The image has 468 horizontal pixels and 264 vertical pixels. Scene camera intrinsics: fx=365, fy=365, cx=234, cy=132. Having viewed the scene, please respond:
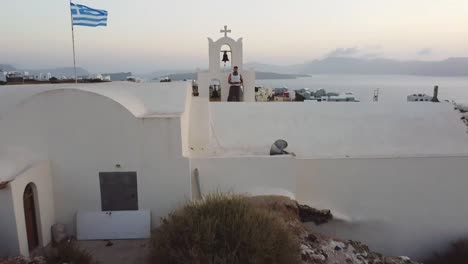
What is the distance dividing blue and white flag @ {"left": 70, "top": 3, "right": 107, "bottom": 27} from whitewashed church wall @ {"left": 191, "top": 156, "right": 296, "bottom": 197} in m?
5.65

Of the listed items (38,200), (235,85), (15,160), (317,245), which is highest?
(235,85)

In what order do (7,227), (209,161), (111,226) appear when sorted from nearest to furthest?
1. (7,227)
2. (111,226)
3. (209,161)

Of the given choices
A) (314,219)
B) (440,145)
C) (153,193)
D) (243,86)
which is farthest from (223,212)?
(243,86)

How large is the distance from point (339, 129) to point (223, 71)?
4.86 m

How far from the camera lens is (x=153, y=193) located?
748 centimetres

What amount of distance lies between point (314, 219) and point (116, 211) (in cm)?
436

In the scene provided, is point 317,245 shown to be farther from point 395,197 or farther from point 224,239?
point 395,197

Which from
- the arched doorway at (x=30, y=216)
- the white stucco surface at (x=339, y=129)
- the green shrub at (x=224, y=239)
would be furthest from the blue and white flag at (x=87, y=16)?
the green shrub at (x=224, y=239)

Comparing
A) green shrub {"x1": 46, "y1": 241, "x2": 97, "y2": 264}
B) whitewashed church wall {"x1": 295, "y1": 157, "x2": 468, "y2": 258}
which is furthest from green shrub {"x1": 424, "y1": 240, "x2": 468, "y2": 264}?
green shrub {"x1": 46, "y1": 241, "x2": 97, "y2": 264}

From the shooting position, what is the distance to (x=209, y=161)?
26.8 feet

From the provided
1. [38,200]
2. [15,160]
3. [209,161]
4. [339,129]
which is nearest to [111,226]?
[38,200]

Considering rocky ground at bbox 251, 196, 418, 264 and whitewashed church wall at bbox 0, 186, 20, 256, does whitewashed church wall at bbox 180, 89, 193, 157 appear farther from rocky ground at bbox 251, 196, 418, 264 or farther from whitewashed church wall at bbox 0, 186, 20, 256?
whitewashed church wall at bbox 0, 186, 20, 256

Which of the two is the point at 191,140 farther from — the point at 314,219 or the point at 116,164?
the point at 314,219

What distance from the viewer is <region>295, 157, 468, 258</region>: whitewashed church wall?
29.0ft
